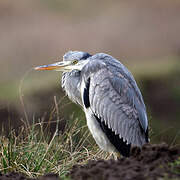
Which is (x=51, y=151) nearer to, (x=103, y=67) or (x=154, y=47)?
(x=103, y=67)

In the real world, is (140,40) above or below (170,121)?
above

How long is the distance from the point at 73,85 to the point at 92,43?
1165 cm

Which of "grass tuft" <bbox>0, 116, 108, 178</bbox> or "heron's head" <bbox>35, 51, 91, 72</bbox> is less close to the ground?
"heron's head" <bbox>35, 51, 91, 72</bbox>

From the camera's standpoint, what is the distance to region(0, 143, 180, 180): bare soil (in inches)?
166

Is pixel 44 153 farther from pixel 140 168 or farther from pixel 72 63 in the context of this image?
pixel 140 168

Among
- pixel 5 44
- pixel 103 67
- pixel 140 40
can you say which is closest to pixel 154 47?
pixel 140 40

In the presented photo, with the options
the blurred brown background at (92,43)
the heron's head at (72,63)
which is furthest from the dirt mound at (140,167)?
the blurred brown background at (92,43)

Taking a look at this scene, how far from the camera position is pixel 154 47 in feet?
65.6

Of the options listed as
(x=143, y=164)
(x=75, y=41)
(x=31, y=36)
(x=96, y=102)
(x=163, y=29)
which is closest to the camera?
(x=143, y=164)

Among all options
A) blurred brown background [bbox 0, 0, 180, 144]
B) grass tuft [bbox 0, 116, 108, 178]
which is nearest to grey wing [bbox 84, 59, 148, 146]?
grass tuft [bbox 0, 116, 108, 178]

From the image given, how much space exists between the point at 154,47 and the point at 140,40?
26.3 inches

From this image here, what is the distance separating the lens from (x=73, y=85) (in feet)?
22.6

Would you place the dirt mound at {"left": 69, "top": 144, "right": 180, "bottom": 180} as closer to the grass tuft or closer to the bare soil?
the bare soil

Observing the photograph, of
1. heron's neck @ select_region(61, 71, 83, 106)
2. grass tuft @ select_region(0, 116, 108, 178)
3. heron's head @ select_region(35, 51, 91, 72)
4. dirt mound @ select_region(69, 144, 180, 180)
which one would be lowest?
grass tuft @ select_region(0, 116, 108, 178)
